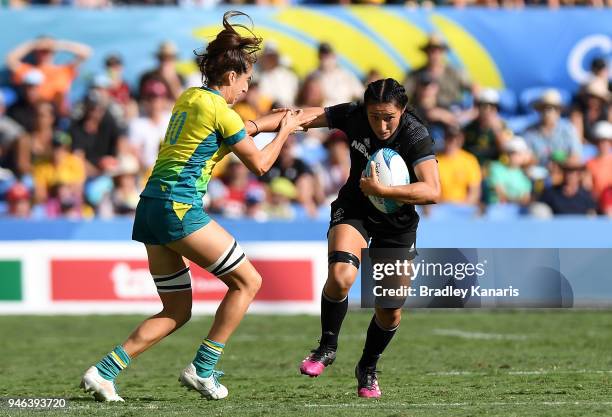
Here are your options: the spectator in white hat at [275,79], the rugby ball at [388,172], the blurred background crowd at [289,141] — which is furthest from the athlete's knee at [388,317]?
the spectator in white hat at [275,79]

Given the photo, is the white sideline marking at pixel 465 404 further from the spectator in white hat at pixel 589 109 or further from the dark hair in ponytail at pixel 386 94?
the spectator in white hat at pixel 589 109

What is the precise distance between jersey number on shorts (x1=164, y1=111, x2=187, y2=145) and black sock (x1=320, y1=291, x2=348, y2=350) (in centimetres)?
134

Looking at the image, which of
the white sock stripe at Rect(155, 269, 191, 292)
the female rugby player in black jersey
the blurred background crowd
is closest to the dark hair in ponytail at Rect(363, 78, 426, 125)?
the female rugby player in black jersey

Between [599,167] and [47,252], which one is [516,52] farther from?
[47,252]

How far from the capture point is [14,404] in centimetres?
736

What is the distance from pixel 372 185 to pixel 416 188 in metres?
0.27

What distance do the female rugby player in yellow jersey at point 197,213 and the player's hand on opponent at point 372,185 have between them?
0.52 m

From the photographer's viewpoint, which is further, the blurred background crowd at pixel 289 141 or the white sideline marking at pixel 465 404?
the blurred background crowd at pixel 289 141

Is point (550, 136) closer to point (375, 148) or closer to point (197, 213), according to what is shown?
point (375, 148)

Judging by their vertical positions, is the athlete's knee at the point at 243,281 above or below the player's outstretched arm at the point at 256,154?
below

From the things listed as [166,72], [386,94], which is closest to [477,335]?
[386,94]

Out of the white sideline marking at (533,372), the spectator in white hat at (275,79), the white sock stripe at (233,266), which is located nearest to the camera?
the white sock stripe at (233,266)

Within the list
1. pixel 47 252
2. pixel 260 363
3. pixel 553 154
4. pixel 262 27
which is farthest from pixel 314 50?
pixel 260 363

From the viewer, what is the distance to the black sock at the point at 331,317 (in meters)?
7.68
